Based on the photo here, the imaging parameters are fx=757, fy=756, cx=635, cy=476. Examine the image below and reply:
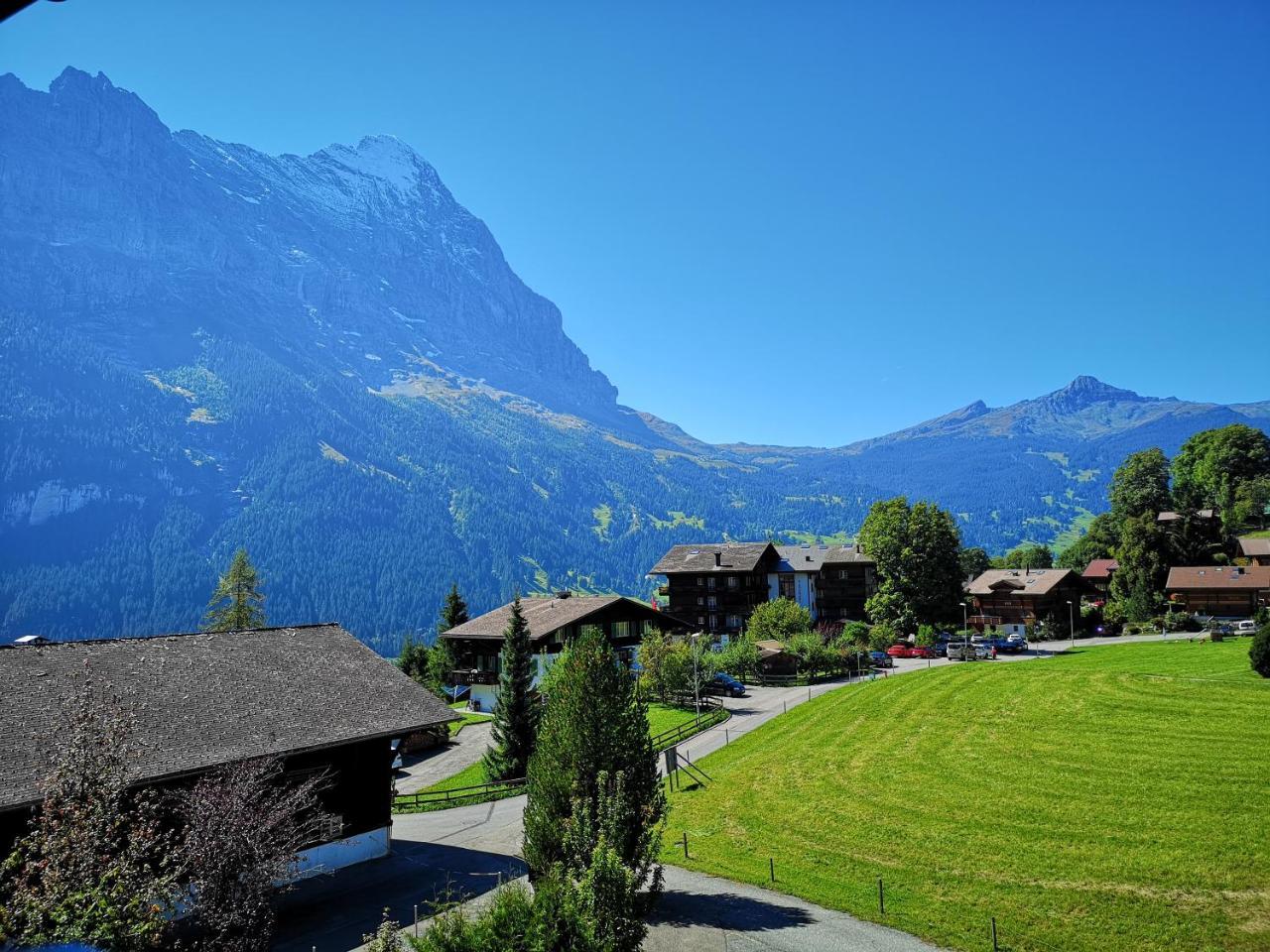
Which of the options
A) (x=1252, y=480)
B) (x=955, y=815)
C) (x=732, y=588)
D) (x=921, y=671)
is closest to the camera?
(x=955, y=815)

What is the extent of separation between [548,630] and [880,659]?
33027mm

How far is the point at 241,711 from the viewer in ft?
82.2

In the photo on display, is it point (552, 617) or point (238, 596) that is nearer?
point (238, 596)

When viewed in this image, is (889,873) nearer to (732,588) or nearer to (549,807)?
(549,807)

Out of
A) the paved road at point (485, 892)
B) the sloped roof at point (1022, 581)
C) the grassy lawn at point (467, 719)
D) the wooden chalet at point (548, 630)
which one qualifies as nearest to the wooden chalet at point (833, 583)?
the sloped roof at point (1022, 581)

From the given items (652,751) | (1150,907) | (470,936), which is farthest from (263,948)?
(1150,907)

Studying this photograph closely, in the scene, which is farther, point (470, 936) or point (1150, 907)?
point (1150, 907)

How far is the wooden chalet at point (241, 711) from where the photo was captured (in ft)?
70.2

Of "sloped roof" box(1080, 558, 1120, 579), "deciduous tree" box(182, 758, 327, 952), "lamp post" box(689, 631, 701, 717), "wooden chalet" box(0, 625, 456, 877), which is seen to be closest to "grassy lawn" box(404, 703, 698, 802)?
"lamp post" box(689, 631, 701, 717)

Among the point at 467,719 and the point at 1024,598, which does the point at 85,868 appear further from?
the point at 1024,598

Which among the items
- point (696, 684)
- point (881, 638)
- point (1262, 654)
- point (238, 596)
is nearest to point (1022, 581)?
point (881, 638)

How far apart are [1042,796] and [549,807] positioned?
2063cm

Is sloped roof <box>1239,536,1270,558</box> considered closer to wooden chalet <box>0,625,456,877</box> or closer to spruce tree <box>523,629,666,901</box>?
spruce tree <box>523,629,666,901</box>

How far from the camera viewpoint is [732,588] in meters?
98.1
